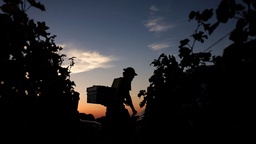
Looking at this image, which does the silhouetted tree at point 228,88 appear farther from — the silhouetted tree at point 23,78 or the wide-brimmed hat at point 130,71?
the wide-brimmed hat at point 130,71

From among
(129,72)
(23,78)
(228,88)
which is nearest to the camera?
(228,88)

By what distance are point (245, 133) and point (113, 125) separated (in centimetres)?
606

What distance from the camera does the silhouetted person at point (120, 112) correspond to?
27.5 feet

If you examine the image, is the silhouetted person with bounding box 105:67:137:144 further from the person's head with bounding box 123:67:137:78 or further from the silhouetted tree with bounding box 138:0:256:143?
the silhouetted tree with bounding box 138:0:256:143

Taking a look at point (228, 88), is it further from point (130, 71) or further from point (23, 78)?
point (130, 71)

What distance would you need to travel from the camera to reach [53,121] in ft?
14.6

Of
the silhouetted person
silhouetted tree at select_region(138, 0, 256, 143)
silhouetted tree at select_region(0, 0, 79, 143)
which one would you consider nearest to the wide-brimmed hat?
the silhouetted person

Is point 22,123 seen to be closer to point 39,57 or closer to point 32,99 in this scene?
point 32,99

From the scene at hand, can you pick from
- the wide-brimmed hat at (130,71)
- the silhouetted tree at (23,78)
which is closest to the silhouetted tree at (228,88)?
the silhouetted tree at (23,78)

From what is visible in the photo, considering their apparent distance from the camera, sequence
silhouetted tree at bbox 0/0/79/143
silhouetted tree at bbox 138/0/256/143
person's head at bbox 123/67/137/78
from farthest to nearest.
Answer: person's head at bbox 123/67/137/78
silhouetted tree at bbox 0/0/79/143
silhouetted tree at bbox 138/0/256/143

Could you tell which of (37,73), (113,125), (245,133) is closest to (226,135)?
(245,133)

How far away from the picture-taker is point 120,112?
8.40 metres

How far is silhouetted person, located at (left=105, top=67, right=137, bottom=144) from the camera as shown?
27.5ft

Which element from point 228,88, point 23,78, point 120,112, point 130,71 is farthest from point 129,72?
point 228,88
